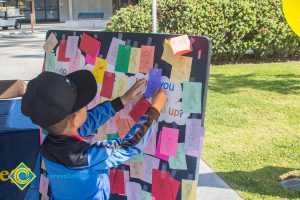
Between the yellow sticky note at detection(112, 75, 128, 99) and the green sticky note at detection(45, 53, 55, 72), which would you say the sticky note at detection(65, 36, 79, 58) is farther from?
A: the yellow sticky note at detection(112, 75, 128, 99)

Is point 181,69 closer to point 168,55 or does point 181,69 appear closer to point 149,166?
point 168,55

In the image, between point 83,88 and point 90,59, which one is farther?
point 90,59

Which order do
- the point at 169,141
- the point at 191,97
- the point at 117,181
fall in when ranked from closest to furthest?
the point at 191,97
the point at 169,141
the point at 117,181

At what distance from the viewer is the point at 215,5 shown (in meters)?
9.78

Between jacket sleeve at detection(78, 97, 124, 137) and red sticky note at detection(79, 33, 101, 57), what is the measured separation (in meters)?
0.38

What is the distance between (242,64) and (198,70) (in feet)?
28.1

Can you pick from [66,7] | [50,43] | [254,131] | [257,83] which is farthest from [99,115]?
[66,7]

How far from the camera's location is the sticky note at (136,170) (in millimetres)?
2555

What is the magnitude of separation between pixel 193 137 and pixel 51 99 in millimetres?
809

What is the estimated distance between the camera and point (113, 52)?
260 centimetres

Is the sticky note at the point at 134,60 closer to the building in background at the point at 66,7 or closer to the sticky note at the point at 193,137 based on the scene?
the sticky note at the point at 193,137

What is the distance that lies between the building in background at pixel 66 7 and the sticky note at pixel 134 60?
31.6 meters

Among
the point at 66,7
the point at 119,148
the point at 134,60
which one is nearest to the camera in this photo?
the point at 119,148

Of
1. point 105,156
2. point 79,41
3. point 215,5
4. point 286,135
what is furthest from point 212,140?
point 215,5
